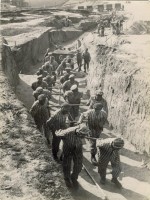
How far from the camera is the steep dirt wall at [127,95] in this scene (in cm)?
1186

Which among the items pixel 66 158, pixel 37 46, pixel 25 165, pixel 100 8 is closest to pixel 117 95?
pixel 66 158

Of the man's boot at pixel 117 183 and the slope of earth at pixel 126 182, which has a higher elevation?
the man's boot at pixel 117 183

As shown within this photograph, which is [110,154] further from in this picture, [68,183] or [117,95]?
[117,95]

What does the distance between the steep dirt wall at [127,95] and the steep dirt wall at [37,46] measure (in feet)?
23.6

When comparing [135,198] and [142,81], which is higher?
[142,81]

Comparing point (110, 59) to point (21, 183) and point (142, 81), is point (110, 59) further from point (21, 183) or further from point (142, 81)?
point (21, 183)

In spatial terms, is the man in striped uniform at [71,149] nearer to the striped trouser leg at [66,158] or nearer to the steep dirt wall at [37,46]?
the striped trouser leg at [66,158]

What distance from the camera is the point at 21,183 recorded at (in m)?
6.68

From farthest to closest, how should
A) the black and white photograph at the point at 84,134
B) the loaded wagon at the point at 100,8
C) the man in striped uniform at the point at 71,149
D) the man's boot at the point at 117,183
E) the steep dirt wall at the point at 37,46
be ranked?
the loaded wagon at the point at 100,8
the steep dirt wall at the point at 37,46
the man's boot at the point at 117,183
the man in striped uniform at the point at 71,149
the black and white photograph at the point at 84,134

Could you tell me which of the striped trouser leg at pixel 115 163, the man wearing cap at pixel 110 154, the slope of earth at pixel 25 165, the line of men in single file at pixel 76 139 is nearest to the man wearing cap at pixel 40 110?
the line of men in single file at pixel 76 139

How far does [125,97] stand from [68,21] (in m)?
28.1

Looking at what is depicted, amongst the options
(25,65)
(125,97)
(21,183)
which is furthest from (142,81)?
(25,65)

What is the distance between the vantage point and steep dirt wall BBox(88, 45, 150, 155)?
38.9 feet

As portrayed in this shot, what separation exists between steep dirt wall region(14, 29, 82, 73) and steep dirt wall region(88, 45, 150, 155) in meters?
7.18
